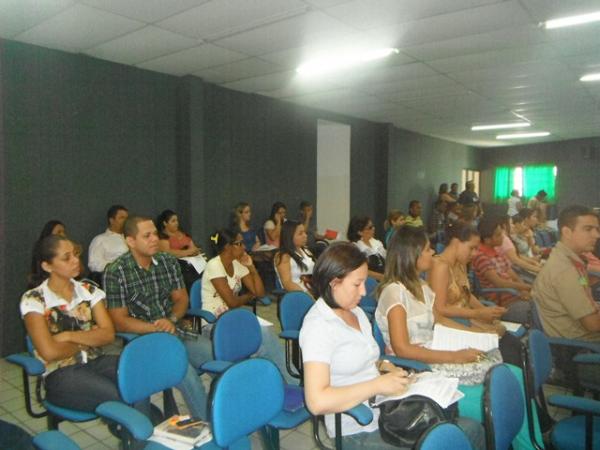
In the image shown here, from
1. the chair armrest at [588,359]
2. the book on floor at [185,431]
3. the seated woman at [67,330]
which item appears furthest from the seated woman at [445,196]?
the book on floor at [185,431]

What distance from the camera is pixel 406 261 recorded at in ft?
8.01

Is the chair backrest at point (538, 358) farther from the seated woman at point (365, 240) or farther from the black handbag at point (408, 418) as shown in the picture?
the seated woman at point (365, 240)

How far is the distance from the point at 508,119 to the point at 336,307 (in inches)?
329

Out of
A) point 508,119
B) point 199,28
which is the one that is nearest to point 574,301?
point 199,28

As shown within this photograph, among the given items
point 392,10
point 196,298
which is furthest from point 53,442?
point 392,10

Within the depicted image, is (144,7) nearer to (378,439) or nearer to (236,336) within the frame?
(236,336)

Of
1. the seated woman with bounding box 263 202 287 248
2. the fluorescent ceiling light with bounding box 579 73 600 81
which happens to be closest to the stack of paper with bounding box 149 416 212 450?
the seated woman with bounding box 263 202 287 248

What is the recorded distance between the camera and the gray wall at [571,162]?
40.9ft

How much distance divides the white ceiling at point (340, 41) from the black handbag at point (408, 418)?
269 centimetres

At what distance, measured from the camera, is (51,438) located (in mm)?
1539

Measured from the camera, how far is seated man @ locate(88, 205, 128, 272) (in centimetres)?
450

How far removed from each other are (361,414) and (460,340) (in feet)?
2.98

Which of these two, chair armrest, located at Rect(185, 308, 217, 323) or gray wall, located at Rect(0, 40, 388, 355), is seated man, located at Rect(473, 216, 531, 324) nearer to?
chair armrest, located at Rect(185, 308, 217, 323)

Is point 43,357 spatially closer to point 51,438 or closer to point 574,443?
point 51,438
